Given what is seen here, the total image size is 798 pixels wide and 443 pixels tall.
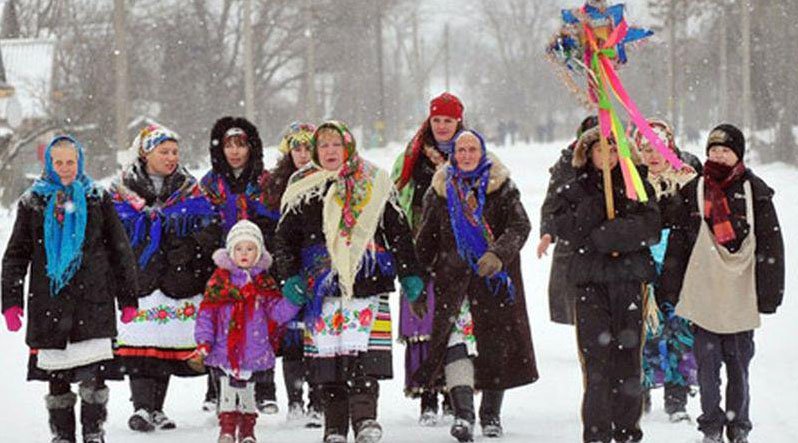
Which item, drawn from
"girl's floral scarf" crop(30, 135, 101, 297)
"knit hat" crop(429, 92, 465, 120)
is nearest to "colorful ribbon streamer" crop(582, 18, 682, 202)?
"knit hat" crop(429, 92, 465, 120)

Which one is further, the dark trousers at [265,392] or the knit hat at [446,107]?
the dark trousers at [265,392]

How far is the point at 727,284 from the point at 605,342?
2.33 ft

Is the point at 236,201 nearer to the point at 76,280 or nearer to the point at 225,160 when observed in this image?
the point at 225,160

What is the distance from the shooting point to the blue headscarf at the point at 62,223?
24.3 ft

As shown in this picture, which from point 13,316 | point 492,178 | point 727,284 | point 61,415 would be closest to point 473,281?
point 492,178

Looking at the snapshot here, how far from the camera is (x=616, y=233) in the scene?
7203 millimetres

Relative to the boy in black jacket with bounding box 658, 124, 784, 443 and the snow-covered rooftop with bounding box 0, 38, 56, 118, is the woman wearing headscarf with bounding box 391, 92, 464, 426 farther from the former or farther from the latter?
the snow-covered rooftop with bounding box 0, 38, 56, 118

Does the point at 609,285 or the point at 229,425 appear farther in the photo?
the point at 229,425

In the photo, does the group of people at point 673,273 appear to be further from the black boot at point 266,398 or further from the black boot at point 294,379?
the black boot at point 266,398

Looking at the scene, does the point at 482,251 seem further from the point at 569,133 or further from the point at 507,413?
the point at 569,133

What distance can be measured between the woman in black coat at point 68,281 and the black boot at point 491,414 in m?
2.05

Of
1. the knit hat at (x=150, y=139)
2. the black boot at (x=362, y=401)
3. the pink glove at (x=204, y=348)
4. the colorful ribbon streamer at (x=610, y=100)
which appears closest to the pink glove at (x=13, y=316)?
the pink glove at (x=204, y=348)

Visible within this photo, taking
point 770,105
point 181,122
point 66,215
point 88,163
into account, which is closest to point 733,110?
point 770,105

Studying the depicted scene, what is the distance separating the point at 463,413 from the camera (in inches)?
309
